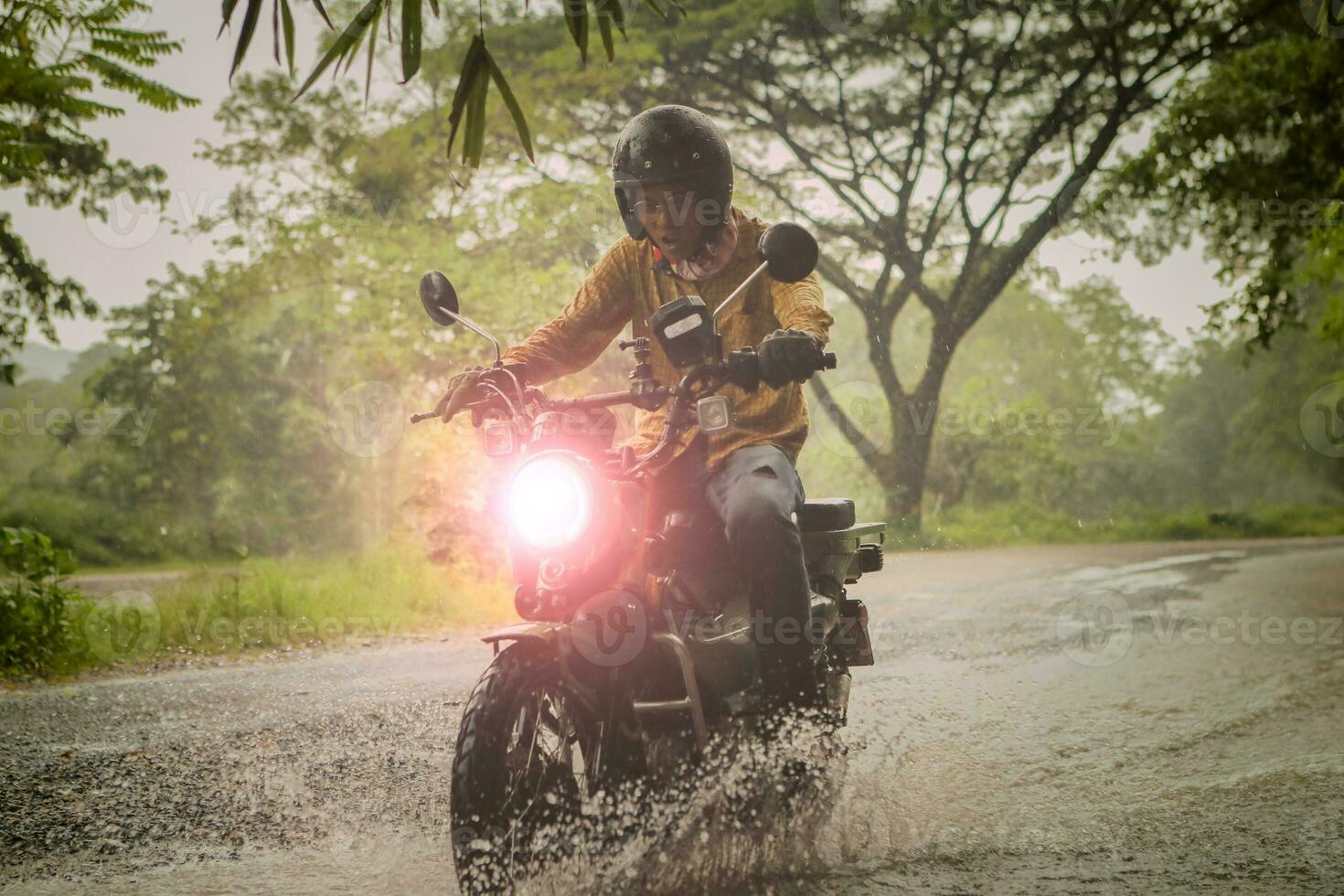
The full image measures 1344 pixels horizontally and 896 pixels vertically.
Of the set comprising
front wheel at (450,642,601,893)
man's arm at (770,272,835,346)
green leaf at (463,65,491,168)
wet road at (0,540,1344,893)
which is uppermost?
green leaf at (463,65,491,168)

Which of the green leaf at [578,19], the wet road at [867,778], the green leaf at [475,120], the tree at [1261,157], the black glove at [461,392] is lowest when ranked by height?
the wet road at [867,778]

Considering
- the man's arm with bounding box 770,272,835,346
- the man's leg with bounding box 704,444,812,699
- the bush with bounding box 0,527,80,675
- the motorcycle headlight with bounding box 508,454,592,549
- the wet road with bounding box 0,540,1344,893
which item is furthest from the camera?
the bush with bounding box 0,527,80,675

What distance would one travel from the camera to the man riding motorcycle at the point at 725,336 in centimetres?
387

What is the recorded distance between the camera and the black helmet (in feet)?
13.0

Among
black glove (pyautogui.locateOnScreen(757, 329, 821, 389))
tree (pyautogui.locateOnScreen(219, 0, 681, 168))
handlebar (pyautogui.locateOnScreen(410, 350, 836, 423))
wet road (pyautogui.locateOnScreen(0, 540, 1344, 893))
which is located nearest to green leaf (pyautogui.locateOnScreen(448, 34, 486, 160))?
tree (pyautogui.locateOnScreen(219, 0, 681, 168))

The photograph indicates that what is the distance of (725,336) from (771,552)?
929 millimetres

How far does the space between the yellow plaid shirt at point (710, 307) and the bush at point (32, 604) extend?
16.7 feet

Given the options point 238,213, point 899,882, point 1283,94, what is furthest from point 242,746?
point 238,213

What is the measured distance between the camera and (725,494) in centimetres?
393

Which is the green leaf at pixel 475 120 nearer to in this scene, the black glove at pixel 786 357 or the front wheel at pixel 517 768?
the black glove at pixel 786 357

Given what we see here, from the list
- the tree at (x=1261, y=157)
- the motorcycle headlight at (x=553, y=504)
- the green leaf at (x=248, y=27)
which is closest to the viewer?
the green leaf at (x=248, y=27)

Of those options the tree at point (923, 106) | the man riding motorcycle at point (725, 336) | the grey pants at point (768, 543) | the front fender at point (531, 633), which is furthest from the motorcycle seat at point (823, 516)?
the tree at point (923, 106)

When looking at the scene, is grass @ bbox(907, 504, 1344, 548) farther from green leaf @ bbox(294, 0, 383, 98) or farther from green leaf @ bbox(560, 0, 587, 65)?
green leaf @ bbox(294, 0, 383, 98)

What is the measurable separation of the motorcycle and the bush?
18.0 ft
